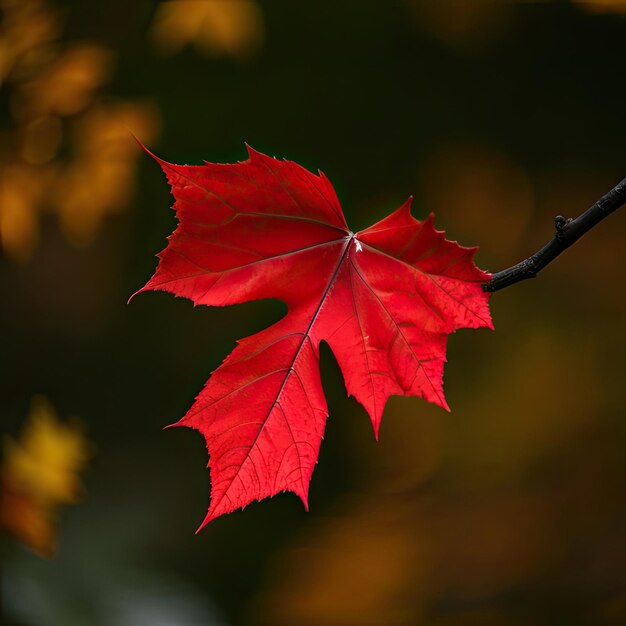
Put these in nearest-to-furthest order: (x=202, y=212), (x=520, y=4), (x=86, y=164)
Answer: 1. (x=202, y=212)
2. (x=520, y=4)
3. (x=86, y=164)

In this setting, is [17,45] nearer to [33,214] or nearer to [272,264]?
[33,214]

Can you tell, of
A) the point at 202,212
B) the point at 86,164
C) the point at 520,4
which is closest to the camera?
the point at 202,212

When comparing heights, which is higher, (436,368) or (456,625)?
(436,368)

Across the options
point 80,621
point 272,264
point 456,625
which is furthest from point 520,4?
point 80,621
